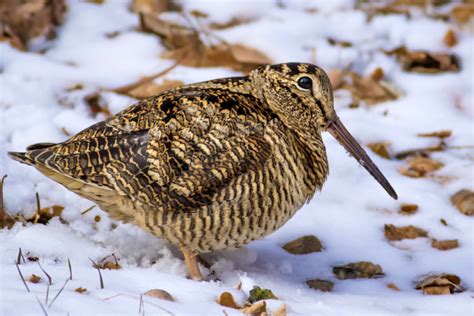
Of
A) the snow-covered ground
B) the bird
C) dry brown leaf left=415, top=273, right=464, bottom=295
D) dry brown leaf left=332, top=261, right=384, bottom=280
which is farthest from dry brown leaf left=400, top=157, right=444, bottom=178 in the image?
the bird

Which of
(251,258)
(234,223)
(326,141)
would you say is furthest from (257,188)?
(326,141)

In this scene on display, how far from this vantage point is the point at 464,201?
514 cm

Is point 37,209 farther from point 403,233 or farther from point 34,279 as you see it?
point 403,233

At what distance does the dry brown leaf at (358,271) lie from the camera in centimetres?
456

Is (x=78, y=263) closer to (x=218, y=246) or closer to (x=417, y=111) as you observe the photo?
(x=218, y=246)

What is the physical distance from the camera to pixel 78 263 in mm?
4004

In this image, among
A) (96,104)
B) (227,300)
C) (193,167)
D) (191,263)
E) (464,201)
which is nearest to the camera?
(227,300)

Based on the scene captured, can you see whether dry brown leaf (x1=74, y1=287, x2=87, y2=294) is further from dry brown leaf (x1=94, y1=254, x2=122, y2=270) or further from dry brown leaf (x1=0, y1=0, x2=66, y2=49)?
dry brown leaf (x1=0, y1=0, x2=66, y2=49)

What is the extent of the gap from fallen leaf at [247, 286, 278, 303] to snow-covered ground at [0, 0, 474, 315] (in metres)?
0.05

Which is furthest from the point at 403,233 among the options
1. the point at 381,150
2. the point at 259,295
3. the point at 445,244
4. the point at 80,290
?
the point at 80,290

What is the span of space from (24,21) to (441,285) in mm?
3968

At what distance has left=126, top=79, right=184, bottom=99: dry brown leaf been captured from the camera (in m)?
6.12

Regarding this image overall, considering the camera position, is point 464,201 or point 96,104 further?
point 96,104

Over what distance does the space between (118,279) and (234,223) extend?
2.26 ft
